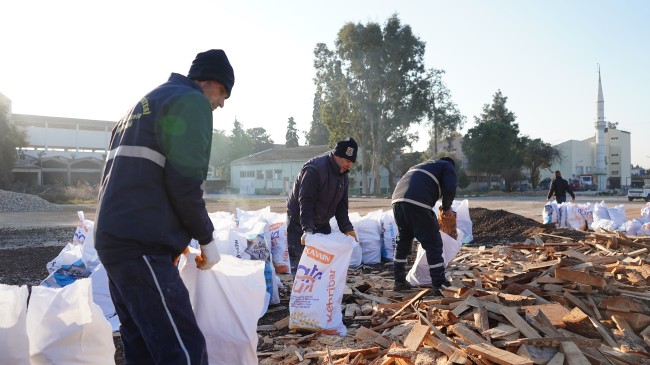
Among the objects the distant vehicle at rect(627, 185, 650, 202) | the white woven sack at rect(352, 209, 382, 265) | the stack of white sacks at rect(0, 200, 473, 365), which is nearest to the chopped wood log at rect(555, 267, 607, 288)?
the stack of white sacks at rect(0, 200, 473, 365)

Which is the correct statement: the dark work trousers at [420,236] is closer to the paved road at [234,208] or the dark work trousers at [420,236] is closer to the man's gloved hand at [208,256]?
the man's gloved hand at [208,256]

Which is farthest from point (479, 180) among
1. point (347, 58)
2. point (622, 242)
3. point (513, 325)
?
point (513, 325)

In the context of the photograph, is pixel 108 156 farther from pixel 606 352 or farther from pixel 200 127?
pixel 606 352

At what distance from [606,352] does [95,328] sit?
2.98 m

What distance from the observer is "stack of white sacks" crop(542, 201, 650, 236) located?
9.45 meters

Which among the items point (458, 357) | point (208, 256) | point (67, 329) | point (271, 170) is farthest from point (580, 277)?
point (271, 170)

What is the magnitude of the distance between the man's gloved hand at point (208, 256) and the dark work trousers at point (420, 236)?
3092 millimetres

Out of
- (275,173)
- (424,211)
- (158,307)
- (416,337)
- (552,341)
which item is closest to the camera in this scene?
(158,307)

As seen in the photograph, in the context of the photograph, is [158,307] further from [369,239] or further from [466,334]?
[369,239]

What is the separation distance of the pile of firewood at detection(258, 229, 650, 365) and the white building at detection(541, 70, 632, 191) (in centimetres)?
6189

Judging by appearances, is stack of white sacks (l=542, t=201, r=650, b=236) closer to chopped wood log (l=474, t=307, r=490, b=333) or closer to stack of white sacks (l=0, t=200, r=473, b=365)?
chopped wood log (l=474, t=307, r=490, b=333)

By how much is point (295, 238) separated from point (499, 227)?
7418 millimetres

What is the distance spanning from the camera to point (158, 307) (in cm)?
197

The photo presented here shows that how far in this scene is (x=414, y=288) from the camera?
535cm
